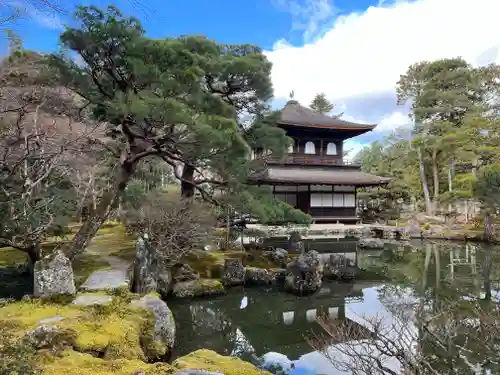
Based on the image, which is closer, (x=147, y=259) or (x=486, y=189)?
(x=147, y=259)

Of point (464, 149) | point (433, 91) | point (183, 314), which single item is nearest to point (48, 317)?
point (183, 314)

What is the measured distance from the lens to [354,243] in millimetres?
21078

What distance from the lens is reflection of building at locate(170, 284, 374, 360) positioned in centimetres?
733

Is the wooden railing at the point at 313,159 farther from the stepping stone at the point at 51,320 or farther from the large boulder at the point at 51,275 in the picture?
Result: the stepping stone at the point at 51,320

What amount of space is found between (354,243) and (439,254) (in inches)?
179

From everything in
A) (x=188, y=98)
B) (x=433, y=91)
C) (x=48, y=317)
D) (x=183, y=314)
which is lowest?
(x=183, y=314)

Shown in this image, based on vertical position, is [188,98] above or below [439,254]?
above

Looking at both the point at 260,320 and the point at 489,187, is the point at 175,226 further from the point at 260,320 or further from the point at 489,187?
the point at 489,187

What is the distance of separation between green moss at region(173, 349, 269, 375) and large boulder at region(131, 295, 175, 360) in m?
1.31

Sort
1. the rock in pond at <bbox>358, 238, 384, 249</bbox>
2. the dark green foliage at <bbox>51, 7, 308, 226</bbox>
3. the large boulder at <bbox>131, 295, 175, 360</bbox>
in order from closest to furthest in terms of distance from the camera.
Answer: the large boulder at <bbox>131, 295, 175, 360</bbox> < the dark green foliage at <bbox>51, 7, 308, 226</bbox> < the rock in pond at <bbox>358, 238, 384, 249</bbox>

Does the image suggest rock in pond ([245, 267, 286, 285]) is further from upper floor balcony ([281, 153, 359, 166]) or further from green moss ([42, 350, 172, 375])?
upper floor balcony ([281, 153, 359, 166])

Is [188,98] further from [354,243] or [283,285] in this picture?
[354,243]

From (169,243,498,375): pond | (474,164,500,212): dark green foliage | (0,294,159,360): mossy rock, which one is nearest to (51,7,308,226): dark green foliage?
(169,243,498,375): pond

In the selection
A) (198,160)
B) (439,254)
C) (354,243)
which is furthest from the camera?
(354,243)
